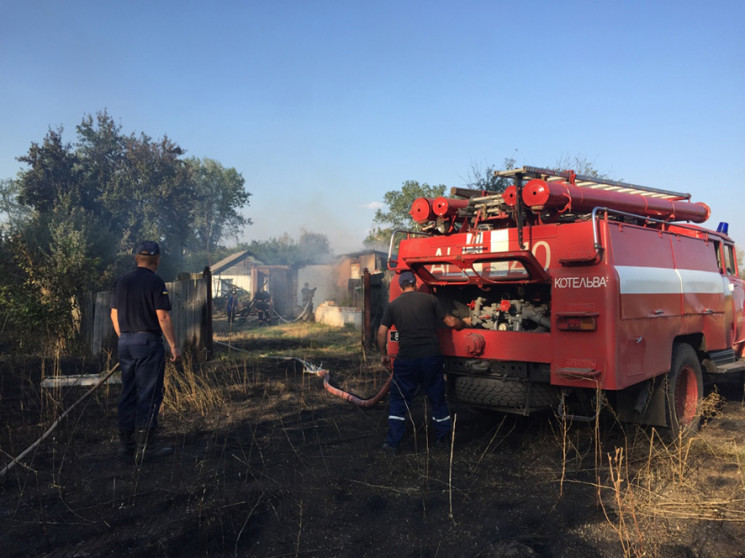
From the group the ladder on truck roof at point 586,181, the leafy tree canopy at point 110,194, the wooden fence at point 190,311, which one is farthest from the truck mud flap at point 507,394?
the leafy tree canopy at point 110,194

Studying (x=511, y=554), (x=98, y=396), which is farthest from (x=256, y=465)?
(x=98, y=396)

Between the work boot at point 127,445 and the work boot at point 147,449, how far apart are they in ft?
0.27

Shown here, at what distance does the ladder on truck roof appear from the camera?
4770 millimetres

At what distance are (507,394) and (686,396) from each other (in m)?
2.13

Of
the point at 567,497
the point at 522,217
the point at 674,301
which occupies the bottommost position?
the point at 567,497

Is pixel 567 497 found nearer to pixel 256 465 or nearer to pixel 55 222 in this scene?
pixel 256 465

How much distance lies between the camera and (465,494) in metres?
3.61

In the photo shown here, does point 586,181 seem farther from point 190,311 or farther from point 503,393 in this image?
point 190,311

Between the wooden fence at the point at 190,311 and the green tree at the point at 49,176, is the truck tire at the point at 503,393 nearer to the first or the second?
the wooden fence at the point at 190,311

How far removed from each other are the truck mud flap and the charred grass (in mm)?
386

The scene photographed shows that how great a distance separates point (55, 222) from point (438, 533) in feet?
90.9

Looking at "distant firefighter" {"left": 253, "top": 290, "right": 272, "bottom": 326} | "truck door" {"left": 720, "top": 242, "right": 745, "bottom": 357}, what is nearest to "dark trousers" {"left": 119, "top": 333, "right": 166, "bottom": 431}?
"truck door" {"left": 720, "top": 242, "right": 745, "bottom": 357}

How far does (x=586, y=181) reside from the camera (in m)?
5.44

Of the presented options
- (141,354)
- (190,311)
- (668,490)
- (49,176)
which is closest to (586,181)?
(668,490)
